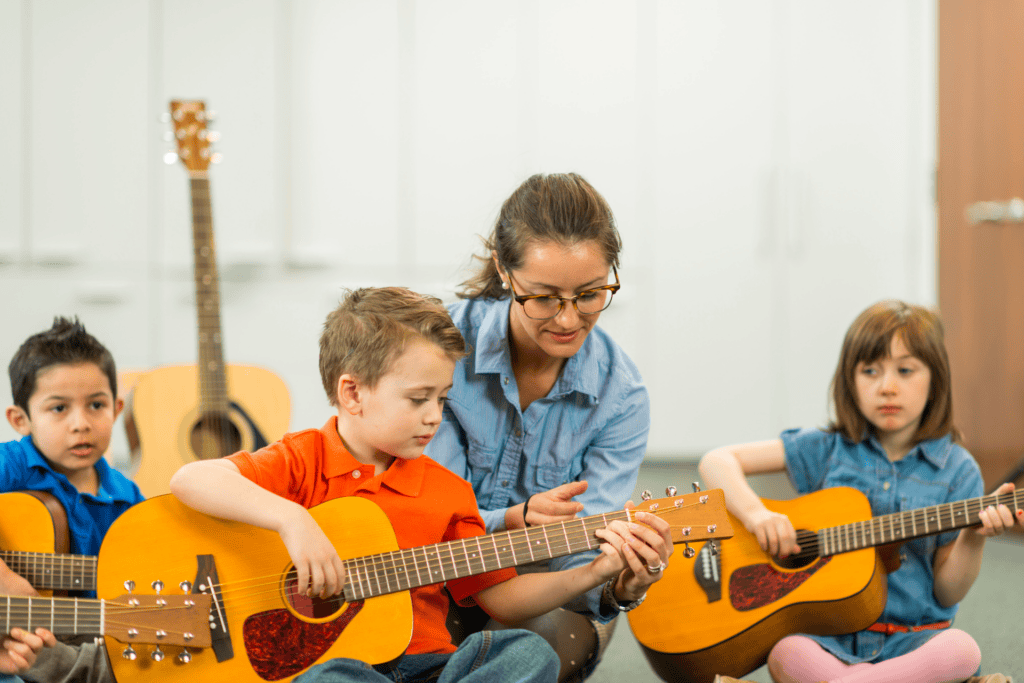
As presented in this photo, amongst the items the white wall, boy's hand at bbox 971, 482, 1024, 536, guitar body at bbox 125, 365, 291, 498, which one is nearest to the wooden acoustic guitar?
guitar body at bbox 125, 365, 291, 498

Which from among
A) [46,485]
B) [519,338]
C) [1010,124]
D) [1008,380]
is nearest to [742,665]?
[519,338]

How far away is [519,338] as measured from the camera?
1.44 meters

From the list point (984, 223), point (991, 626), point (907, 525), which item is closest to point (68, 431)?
point (907, 525)

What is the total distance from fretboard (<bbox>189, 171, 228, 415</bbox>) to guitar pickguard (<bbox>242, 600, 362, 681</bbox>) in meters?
1.02

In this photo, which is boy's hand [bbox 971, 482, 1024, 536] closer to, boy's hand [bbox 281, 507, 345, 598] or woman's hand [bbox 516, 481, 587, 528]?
woman's hand [bbox 516, 481, 587, 528]

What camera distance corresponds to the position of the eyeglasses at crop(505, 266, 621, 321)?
125 centimetres

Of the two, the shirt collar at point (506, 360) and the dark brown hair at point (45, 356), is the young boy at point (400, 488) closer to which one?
the shirt collar at point (506, 360)

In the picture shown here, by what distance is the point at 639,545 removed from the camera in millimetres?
1118

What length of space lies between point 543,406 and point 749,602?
0.52 m

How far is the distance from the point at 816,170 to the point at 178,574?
322cm

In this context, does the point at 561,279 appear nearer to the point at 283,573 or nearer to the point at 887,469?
the point at 283,573

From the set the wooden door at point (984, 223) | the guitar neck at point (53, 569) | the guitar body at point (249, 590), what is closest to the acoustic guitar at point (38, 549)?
the guitar neck at point (53, 569)

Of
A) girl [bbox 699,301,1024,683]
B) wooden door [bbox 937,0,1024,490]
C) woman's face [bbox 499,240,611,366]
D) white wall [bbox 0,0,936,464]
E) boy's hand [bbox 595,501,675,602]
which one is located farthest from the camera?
white wall [bbox 0,0,936,464]

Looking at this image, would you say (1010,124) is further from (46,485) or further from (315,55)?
(46,485)
